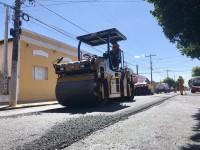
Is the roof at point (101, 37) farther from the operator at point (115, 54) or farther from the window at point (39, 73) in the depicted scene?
the window at point (39, 73)

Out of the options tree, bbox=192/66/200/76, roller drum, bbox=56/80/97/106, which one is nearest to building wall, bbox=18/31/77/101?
roller drum, bbox=56/80/97/106

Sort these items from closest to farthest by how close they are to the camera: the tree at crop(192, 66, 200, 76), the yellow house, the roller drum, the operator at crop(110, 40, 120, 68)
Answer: the roller drum < the operator at crop(110, 40, 120, 68) < the yellow house < the tree at crop(192, 66, 200, 76)

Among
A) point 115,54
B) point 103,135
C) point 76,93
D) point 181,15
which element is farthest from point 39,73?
point 103,135

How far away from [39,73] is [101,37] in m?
12.5

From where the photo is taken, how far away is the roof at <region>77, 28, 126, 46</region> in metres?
13.8

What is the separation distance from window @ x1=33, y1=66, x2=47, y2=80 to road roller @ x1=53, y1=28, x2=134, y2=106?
1196 centimetres

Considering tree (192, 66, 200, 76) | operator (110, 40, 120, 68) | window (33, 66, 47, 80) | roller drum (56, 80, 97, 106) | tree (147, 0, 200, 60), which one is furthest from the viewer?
tree (192, 66, 200, 76)

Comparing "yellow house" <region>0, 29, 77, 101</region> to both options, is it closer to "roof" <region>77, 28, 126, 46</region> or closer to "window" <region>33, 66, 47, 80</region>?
"window" <region>33, 66, 47, 80</region>

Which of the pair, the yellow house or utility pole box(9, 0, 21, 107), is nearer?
utility pole box(9, 0, 21, 107)

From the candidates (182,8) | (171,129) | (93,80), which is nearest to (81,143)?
(171,129)

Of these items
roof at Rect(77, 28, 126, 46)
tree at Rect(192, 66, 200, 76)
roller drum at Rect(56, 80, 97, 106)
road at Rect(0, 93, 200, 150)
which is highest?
tree at Rect(192, 66, 200, 76)

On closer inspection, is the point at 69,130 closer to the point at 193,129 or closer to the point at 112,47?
the point at 193,129

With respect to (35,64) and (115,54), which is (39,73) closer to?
(35,64)

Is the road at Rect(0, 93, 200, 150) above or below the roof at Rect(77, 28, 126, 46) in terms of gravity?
below
